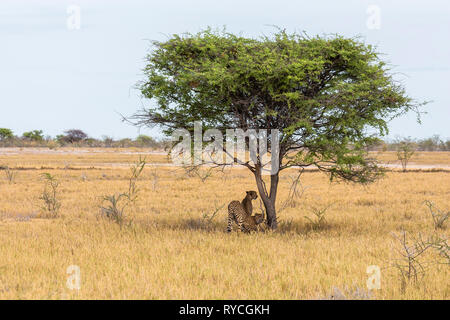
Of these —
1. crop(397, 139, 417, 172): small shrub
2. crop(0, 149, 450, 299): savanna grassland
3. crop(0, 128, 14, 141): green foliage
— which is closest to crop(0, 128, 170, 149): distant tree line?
crop(0, 128, 14, 141): green foliage

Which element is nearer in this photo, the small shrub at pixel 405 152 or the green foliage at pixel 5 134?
the small shrub at pixel 405 152

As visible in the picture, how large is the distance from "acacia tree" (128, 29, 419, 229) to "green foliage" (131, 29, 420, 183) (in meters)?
0.03

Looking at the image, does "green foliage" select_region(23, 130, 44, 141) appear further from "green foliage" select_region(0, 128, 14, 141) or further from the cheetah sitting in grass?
the cheetah sitting in grass

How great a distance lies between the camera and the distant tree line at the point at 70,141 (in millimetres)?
103000

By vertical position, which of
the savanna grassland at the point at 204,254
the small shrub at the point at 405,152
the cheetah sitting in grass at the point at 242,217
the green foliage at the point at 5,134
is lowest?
the savanna grassland at the point at 204,254

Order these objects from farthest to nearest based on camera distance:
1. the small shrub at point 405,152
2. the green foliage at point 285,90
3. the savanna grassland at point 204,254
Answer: the small shrub at point 405,152, the green foliage at point 285,90, the savanna grassland at point 204,254

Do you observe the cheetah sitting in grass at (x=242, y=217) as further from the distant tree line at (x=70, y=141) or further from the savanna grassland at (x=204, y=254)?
the distant tree line at (x=70, y=141)

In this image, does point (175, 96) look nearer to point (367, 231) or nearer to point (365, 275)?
point (367, 231)

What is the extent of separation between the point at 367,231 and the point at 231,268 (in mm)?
6279

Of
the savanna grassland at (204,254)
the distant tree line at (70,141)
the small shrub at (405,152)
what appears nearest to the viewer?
the savanna grassland at (204,254)

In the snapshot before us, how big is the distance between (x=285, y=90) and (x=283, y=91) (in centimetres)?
10

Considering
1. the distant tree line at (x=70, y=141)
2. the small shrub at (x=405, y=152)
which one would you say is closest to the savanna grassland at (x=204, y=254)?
the small shrub at (x=405, y=152)

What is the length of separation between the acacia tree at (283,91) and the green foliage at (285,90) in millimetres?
27
